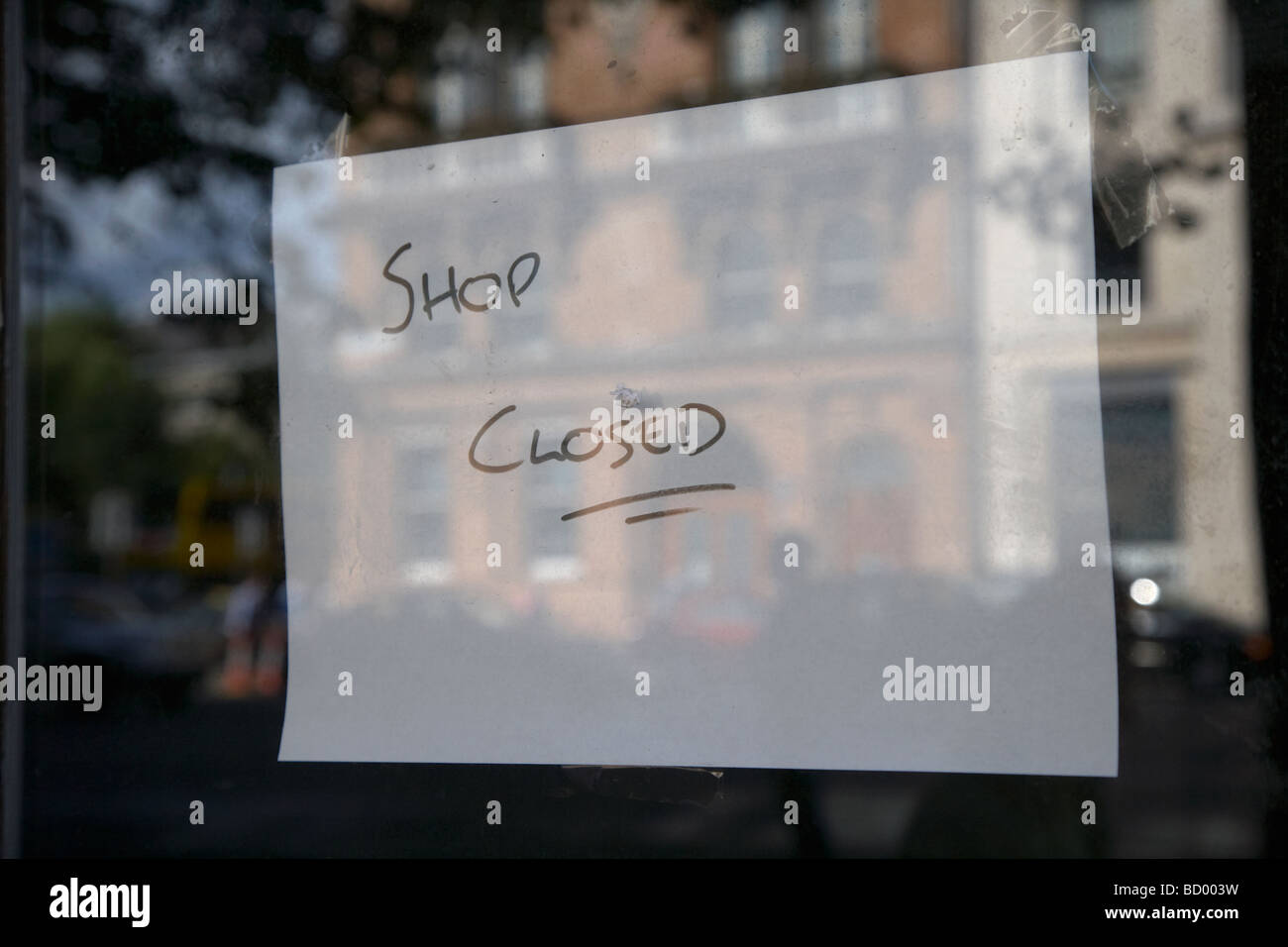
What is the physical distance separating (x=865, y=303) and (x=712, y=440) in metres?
0.45

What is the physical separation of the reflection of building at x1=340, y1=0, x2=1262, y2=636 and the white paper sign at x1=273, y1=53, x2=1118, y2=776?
11mm

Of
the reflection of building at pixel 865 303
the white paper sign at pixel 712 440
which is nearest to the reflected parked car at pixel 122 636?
the white paper sign at pixel 712 440

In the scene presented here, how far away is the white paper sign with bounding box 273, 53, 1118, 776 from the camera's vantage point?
7.64ft

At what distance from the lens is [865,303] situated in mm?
2354

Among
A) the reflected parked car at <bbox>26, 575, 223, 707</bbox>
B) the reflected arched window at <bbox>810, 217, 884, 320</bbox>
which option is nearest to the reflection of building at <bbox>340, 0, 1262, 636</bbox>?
the reflected arched window at <bbox>810, 217, 884, 320</bbox>

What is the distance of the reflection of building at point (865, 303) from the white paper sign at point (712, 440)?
0.01 meters

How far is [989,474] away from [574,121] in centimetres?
124

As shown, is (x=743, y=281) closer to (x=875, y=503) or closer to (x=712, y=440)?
(x=712, y=440)

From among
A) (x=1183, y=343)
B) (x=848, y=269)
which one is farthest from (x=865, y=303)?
(x=1183, y=343)

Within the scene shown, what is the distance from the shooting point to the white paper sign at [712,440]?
2.33 m

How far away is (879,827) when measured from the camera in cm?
239

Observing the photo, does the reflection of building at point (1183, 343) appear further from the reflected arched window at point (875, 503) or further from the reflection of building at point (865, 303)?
the reflected arched window at point (875, 503)

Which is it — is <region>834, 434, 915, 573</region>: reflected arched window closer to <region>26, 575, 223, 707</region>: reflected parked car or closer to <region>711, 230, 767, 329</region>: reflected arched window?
<region>711, 230, 767, 329</region>: reflected arched window

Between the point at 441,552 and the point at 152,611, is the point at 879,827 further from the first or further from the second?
the point at 152,611
